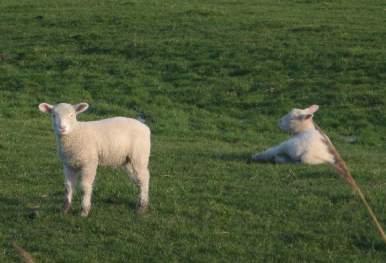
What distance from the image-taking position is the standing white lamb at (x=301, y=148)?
1133 cm

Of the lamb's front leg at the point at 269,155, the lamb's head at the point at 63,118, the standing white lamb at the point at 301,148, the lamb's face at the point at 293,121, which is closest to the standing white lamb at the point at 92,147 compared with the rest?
the lamb's head at the point at 63,118

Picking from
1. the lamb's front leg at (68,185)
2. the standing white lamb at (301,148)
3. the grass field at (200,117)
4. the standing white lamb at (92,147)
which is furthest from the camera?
the standing white lamb at (301,148)

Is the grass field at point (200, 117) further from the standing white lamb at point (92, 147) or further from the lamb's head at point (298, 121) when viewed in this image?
the lamb's head at point (298, 121)

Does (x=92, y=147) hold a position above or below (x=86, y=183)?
above

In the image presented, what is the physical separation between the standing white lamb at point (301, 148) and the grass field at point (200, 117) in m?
0.44

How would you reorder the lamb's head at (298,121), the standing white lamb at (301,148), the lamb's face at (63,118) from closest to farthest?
the lamb's face at (63,118) → the standing white lamb at (301,148) → the lamb's head at (298,121)

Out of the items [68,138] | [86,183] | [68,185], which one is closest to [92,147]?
[68,138]

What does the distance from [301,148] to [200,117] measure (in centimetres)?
646

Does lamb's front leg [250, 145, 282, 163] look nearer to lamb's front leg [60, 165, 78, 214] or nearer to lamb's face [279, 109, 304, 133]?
lamb's face [279, 109, 304, 133]

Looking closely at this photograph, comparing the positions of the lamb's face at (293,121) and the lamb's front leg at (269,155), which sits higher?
the lamb's face at (293,121)

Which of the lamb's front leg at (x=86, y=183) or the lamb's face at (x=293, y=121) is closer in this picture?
the lamb's front leg at (x=86, y=183)

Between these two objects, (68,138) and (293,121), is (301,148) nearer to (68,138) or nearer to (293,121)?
(293,121)

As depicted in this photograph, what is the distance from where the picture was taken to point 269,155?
11.8 m

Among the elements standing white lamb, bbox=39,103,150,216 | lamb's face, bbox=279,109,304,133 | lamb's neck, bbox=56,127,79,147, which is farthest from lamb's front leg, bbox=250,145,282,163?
lamb's neck, bbox=56,127,79,147
